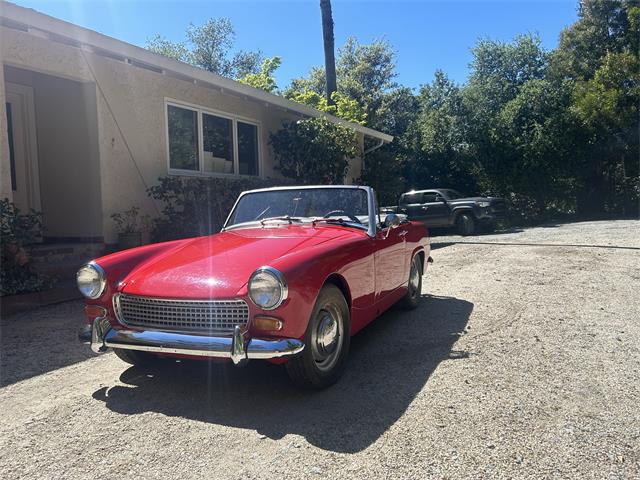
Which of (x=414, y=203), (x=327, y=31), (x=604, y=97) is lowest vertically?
(x=414, y=203)

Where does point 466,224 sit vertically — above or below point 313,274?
below

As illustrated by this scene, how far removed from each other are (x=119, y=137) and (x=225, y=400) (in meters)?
5.79

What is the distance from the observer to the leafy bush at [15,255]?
5.55 meters

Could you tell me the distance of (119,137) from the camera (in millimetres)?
7812

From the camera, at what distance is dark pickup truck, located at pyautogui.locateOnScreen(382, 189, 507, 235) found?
15273 mm

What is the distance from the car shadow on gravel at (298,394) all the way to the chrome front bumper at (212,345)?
39cm

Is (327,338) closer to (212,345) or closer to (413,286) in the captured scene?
(212,345)

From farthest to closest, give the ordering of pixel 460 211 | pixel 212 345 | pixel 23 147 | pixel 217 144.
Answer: pixel 460 211
pixel 217 144
pixel 23 147
pixel 212 345

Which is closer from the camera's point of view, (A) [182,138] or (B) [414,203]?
(A) [182,138]

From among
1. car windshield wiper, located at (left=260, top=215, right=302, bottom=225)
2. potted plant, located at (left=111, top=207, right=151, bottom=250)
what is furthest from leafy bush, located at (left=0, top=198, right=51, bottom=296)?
car windshield wiper, located at (left=260, top=215, right=302, bottom=225)

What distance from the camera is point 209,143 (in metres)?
9.66

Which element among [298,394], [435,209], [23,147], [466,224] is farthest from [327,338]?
[435,209]

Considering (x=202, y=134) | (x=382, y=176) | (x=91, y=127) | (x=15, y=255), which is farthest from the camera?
(x=382, y=176)

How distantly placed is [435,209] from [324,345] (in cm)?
1328
